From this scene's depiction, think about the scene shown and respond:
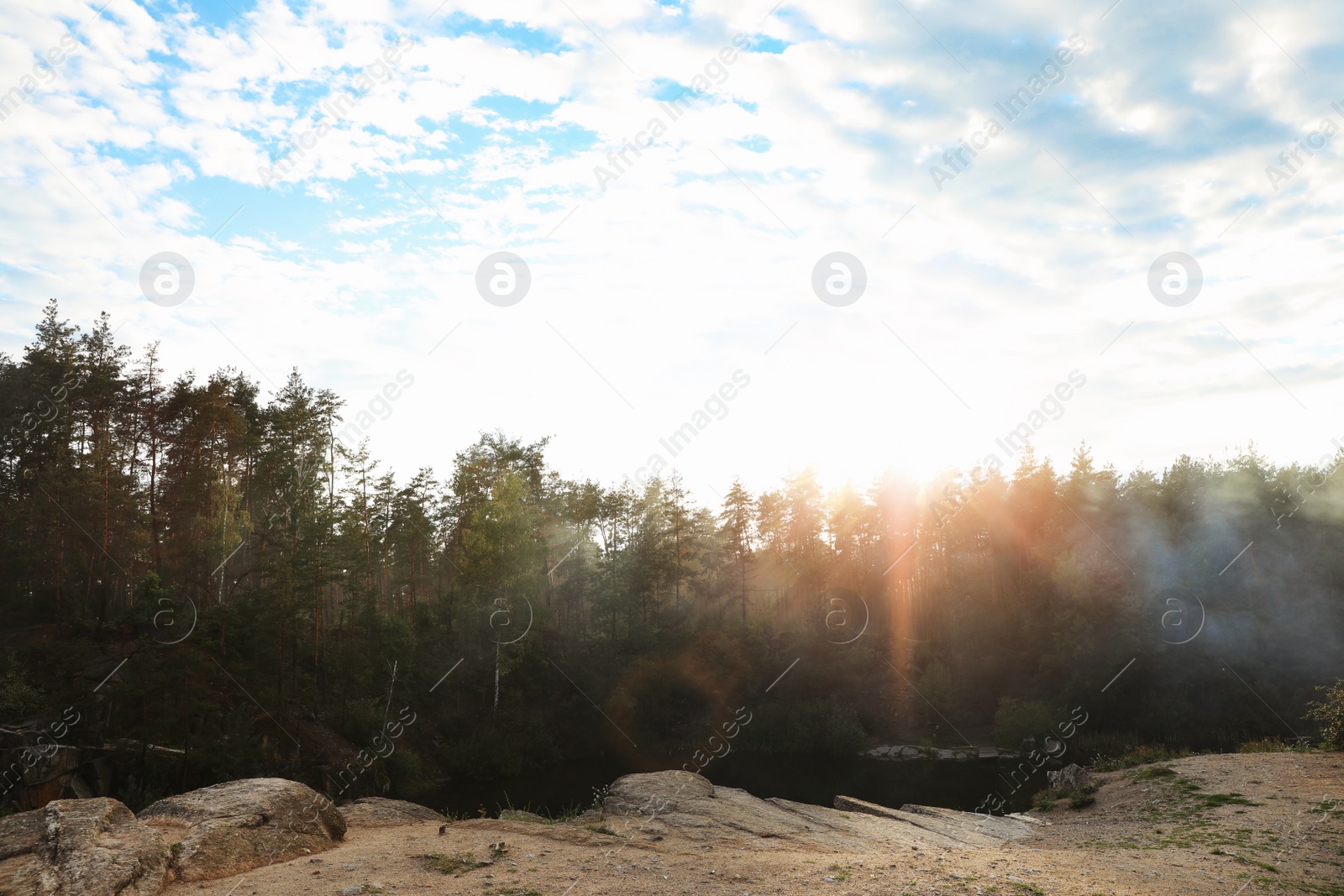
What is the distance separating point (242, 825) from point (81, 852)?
6.76 feet

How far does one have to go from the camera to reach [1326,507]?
35062 mm

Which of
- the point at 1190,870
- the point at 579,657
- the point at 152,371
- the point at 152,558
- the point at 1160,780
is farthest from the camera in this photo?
A: the point at 579,657

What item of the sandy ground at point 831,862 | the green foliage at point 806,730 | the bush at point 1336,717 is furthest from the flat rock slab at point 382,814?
the green foliage at point 806,730

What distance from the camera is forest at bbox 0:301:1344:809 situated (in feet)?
87.1

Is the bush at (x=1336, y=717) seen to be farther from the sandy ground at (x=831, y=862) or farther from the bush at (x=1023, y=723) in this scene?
the bush at (x=1023, y=723)

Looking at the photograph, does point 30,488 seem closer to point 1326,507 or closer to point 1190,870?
point 1190,870

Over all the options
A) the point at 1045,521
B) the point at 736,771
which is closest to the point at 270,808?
the point at 736,771

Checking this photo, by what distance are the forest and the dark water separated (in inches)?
66.3

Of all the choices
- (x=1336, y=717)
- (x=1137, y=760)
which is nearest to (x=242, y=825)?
(x=1137, y=760)

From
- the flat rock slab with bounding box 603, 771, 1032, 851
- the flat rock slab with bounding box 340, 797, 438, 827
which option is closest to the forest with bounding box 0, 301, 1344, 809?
the flat rock slab with bounding box 340, 797, 438, 827

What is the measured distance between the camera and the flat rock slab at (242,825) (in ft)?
27.8

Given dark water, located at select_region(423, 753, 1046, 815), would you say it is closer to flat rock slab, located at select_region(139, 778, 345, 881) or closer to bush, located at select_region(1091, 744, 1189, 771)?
bush, located at select_region(1091, 744, 1189, 771)

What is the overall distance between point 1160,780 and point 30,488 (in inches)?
1677

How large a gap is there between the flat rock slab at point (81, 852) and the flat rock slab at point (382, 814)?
151 inches
